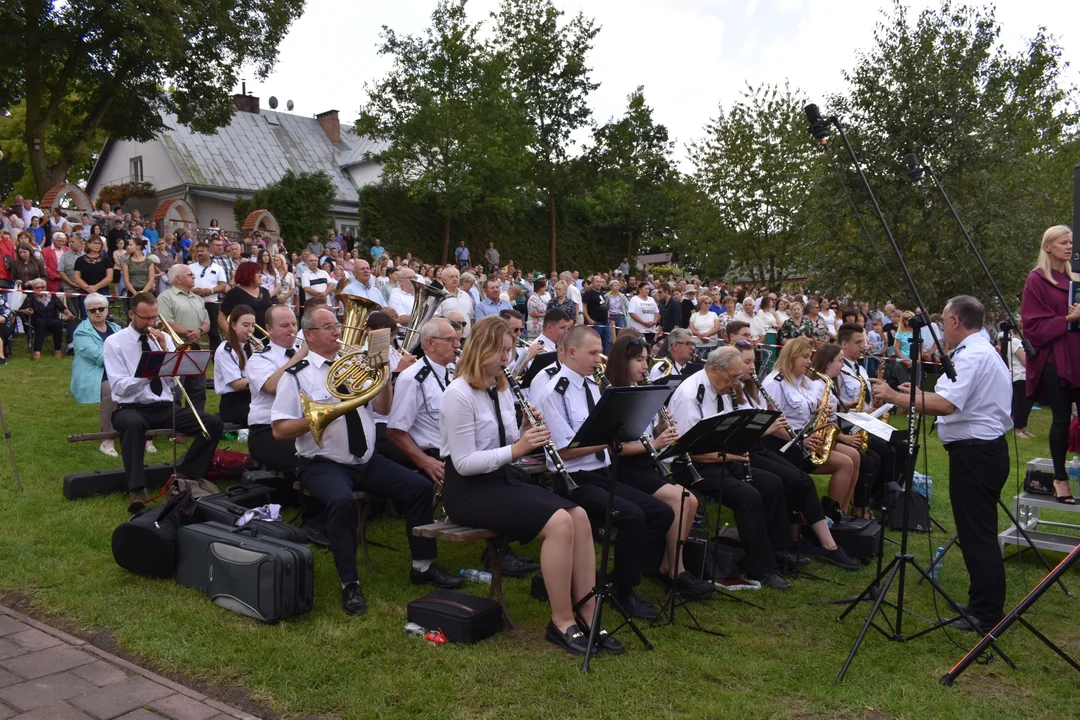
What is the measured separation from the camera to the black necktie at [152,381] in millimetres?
7109

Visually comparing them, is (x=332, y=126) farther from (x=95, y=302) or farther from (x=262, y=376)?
(x=262, y=376)

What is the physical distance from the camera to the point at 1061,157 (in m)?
23.7

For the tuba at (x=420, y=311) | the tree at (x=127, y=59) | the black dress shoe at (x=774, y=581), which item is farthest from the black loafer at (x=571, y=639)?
the tree at (x=127, y=59)

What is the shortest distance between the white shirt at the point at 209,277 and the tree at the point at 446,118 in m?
17.1

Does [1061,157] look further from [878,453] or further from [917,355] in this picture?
[917,355]

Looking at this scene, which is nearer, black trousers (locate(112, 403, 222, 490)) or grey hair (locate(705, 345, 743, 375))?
grey hair (locate(705, 345, 743, 375))

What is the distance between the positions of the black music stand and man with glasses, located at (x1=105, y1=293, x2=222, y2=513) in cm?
394

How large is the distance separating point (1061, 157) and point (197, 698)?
87.8ft

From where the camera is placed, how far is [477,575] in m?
5.84

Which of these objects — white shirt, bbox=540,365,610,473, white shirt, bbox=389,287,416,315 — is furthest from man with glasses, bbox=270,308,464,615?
white shirt, bbox=389,287,416,315

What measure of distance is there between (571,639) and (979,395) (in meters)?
2.83

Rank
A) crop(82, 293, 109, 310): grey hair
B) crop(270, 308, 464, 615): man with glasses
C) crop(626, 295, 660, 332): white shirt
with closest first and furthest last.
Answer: crop(270, 308, 464, 615): man with glasses, crop(82, 293, 109, 310): grey hair, crop(626, 295, 660, 332): white shirt

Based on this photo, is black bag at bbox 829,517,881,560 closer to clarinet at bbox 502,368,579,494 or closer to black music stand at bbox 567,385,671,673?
black music stand at bbox 567,385,671,673

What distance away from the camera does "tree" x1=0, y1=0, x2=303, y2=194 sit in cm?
2277
